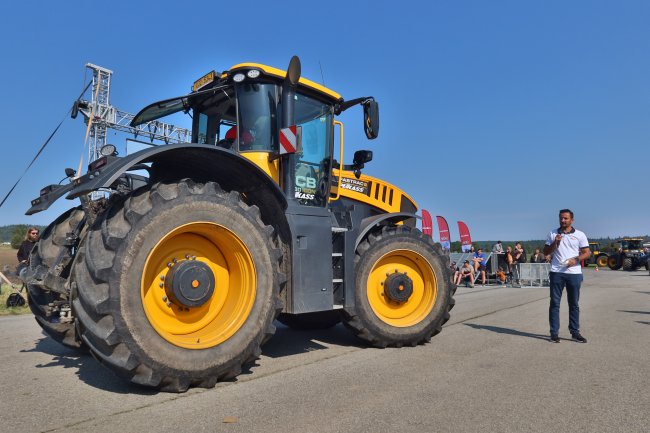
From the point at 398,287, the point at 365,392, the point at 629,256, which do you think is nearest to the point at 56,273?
the point at 365,392

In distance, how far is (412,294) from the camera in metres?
5.76

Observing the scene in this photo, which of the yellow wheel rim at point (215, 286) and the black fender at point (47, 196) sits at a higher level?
the black fender at point (47, 196)

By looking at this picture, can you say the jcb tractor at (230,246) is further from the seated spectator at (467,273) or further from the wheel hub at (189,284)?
the seated spectator at (467,273)

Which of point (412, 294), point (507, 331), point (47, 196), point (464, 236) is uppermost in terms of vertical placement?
point (464, 236)

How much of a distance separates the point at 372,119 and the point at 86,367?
12.4 feet

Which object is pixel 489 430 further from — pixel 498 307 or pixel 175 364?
pixel 498 307

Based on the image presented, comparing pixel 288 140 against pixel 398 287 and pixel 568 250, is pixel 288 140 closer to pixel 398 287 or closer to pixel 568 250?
pixel 398 287

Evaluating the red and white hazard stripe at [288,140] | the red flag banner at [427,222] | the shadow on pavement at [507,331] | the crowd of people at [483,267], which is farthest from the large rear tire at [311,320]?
the crowd of people at [483,267]

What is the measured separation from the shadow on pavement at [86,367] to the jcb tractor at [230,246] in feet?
0.71

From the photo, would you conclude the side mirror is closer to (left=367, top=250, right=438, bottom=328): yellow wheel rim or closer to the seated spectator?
(left=367, top=250, right=438, bottom=328): yellow wheel rim

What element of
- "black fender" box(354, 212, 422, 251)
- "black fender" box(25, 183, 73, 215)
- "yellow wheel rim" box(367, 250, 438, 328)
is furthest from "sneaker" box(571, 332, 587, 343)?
"black fender" box(25, 183, 73, 215)

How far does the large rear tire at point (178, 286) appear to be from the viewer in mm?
3184

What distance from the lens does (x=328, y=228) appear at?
4.74m

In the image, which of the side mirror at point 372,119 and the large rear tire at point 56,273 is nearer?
the large rear tire at point 56,273
